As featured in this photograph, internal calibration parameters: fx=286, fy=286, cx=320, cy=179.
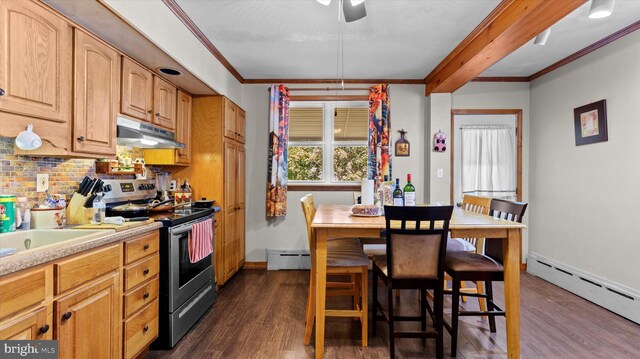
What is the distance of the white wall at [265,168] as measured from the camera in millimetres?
3904

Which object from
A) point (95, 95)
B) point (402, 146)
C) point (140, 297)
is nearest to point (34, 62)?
point (95, 95)

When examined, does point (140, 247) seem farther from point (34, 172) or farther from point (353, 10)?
point (353, 10)

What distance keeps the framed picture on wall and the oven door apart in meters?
3.89

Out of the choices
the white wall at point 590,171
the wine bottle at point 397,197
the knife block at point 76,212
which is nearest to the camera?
the knife block at point 76,212

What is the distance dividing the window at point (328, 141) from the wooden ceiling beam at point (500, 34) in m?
1.19

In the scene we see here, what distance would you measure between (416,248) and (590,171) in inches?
98.1

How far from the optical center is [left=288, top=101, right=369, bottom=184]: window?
397 centimetres

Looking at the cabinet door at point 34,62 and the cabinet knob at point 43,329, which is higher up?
the cabinet door at point 34,62

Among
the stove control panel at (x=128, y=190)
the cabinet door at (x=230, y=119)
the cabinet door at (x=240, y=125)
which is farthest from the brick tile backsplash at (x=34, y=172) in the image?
the cabinet door at (x=240, y=125)

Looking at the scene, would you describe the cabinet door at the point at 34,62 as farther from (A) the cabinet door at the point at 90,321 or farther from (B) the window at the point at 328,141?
(B) the window at the point at 328,141

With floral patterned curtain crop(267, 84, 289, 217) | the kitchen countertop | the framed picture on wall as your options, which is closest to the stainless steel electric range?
the kitchen countertop

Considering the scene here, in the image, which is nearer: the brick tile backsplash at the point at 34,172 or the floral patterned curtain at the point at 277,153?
the brick tile backsplash at the point at 34,172

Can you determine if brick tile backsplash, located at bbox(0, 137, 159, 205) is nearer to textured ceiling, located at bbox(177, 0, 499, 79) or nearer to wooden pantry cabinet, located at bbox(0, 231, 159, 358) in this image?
wooden pantry cabinet, located at bbox(0, 231, 159, 358)

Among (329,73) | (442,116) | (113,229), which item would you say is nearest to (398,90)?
(442,116)
